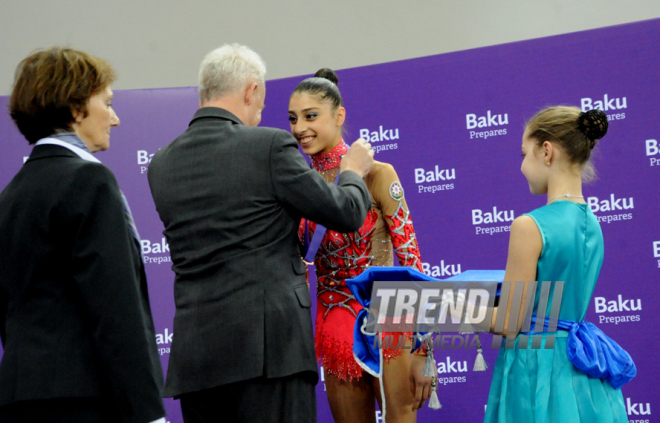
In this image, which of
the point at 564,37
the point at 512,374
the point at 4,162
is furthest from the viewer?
the point at 4,162

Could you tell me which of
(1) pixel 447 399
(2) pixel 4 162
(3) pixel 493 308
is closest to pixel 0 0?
(2) pixel 4 162

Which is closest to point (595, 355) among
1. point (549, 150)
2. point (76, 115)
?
point (549, 150)

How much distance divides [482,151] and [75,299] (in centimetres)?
290

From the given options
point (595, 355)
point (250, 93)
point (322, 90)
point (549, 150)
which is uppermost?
point (322, 90)

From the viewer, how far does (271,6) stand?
5285 mm

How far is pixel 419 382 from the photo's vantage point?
2.21 meters

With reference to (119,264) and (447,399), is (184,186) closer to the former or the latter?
(119,264)

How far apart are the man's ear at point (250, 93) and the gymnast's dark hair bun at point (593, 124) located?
1.02 metres

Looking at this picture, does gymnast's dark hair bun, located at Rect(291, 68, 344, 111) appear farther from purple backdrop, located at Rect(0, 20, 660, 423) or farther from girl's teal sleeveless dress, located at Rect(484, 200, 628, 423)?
purple backdrop, located at Rect(0, 20, 660, 423)

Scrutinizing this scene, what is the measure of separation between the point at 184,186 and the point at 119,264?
1.48 ft

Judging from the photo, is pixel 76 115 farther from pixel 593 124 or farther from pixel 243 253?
pixel 593 124

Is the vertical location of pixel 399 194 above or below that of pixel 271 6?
below

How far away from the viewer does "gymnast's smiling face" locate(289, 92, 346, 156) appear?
244cm

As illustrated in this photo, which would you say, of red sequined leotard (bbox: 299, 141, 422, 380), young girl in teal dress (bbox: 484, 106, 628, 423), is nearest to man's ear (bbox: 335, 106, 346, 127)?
red sequined leotard (bbox: 299, 141, 422, 380)
